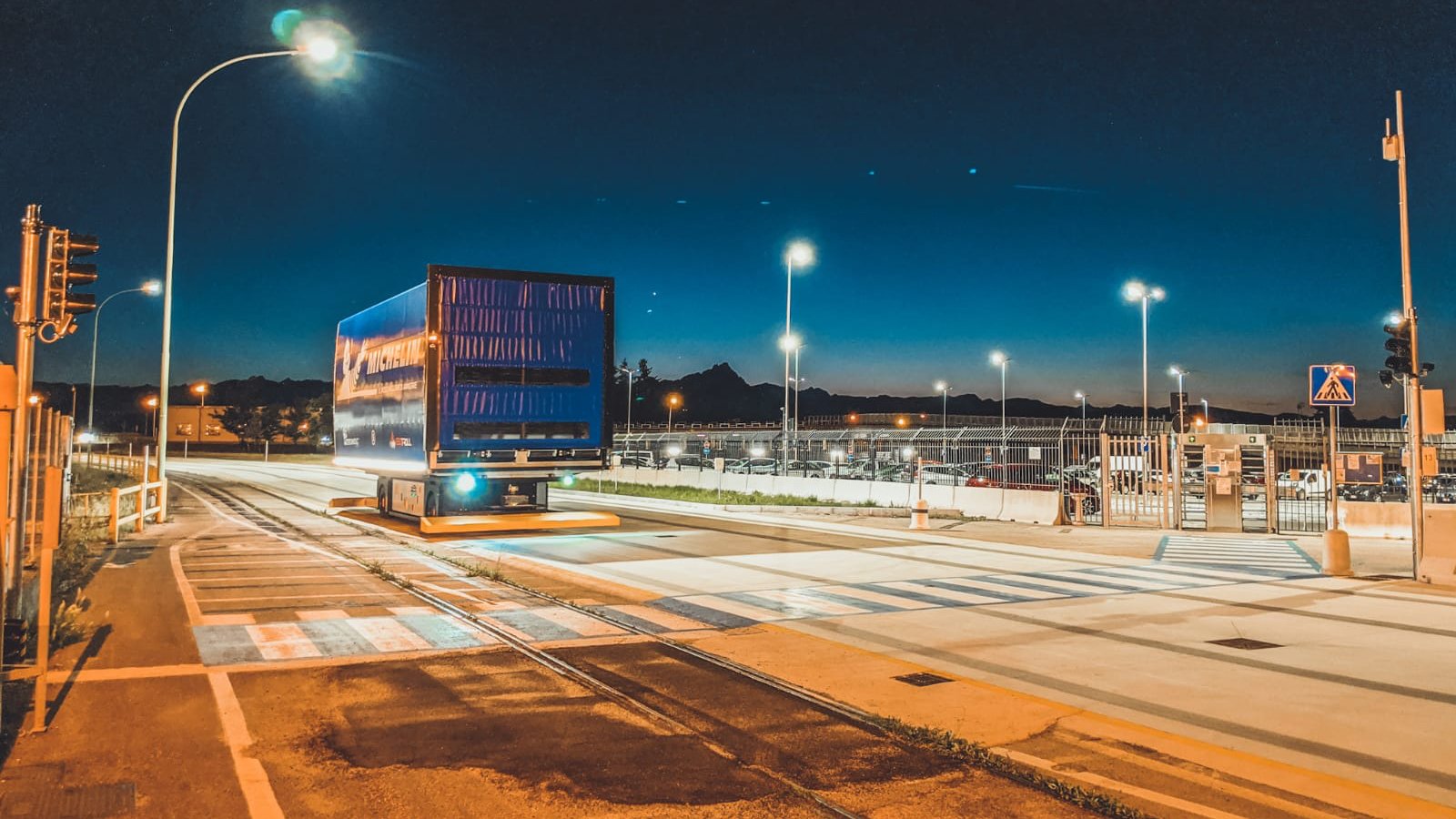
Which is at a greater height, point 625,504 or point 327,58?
point 327,58

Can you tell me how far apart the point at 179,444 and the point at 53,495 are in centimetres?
12530

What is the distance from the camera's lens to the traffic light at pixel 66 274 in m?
7.64

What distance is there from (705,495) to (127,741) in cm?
2952

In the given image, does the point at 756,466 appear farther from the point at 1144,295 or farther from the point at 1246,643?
the point at 1246,643

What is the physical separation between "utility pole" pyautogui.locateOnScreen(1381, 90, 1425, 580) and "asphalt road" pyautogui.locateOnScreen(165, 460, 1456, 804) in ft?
3.88

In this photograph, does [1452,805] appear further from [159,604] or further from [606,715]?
[159,604]

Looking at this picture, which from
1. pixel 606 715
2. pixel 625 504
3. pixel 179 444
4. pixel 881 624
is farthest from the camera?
pixel 179 444

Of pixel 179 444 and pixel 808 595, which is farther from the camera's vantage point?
pixel 179 444

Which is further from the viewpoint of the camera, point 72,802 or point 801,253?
point 801,253

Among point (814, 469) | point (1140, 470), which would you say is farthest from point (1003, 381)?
point (1140, 470)

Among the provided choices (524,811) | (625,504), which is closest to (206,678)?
(524,811)

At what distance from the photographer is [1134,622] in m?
11.2

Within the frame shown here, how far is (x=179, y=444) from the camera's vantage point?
117 meters

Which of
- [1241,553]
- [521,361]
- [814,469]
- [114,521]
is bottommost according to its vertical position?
[1241,553]
